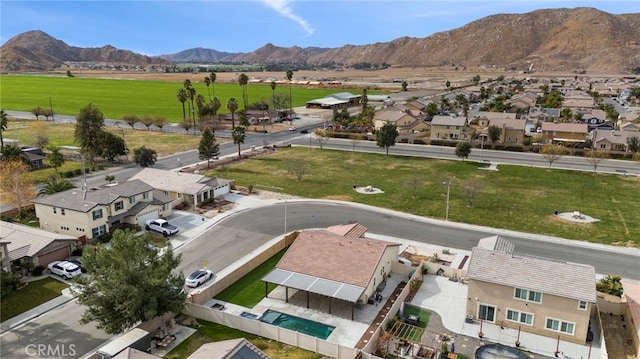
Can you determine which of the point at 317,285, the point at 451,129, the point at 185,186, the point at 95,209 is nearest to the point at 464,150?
the point at 451,129

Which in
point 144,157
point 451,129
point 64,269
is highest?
point 451,129

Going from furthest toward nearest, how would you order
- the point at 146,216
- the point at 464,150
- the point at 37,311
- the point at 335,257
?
the point at 464,150
the point at 146,216
the point at 335,257
the point at 37,311

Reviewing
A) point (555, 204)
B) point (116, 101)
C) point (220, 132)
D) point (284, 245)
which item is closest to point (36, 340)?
point (284, 245)

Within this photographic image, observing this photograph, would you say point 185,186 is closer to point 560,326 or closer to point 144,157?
point 144,157

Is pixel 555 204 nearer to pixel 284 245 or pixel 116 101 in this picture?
pixel 284 245

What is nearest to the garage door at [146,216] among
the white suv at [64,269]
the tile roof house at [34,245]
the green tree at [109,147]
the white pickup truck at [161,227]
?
the white pickup truck at [161,227]

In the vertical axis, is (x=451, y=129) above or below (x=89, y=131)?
below

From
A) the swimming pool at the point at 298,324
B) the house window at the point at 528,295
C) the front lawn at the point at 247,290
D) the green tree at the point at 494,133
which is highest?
the green tree at the point at 494,133

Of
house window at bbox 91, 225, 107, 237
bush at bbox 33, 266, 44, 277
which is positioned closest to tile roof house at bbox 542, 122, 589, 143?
house window at bbox 91, 225, 107, 237

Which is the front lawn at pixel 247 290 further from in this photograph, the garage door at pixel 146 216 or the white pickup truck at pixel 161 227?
the garage door at pixel 146 216
